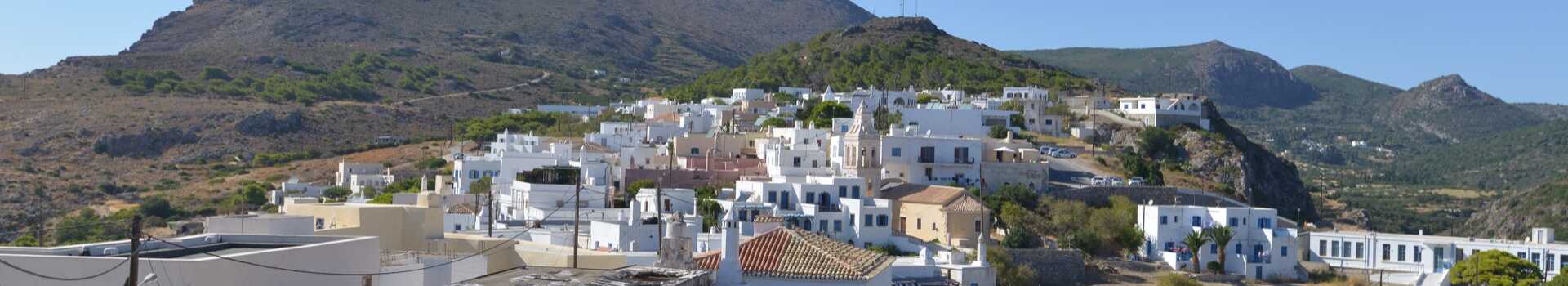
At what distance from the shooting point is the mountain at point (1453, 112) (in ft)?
491

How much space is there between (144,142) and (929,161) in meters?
39.3

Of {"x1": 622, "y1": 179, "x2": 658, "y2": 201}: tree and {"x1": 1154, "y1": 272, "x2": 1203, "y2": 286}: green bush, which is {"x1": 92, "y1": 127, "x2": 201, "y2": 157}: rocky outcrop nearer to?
{"x1": 622, "y1": 179, "x2": 658, "y2": 201}: tree

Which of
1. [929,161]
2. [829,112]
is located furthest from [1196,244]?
[829,112]

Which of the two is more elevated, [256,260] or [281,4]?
[281,4]

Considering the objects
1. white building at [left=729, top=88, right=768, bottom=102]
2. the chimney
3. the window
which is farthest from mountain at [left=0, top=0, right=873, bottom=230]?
the chimney

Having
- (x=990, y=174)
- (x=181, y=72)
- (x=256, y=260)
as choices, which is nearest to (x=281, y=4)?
(x=181, y=72)

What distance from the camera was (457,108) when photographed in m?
93.7

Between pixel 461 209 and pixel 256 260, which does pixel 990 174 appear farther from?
pixel 256 260

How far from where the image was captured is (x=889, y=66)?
83625mm

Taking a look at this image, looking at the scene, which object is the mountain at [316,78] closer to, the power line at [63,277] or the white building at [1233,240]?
the white building at [1233,240]

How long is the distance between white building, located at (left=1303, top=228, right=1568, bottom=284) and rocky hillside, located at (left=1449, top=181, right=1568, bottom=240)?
23.2 metres

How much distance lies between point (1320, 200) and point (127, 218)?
46.6 metres

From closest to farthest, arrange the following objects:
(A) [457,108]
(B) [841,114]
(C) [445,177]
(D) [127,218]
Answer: (D) [127,218]
(C) [445,177]
(B) [841,114]
(A) [457,108]

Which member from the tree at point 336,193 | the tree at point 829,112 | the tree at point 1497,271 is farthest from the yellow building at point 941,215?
the tree at point 336,193
